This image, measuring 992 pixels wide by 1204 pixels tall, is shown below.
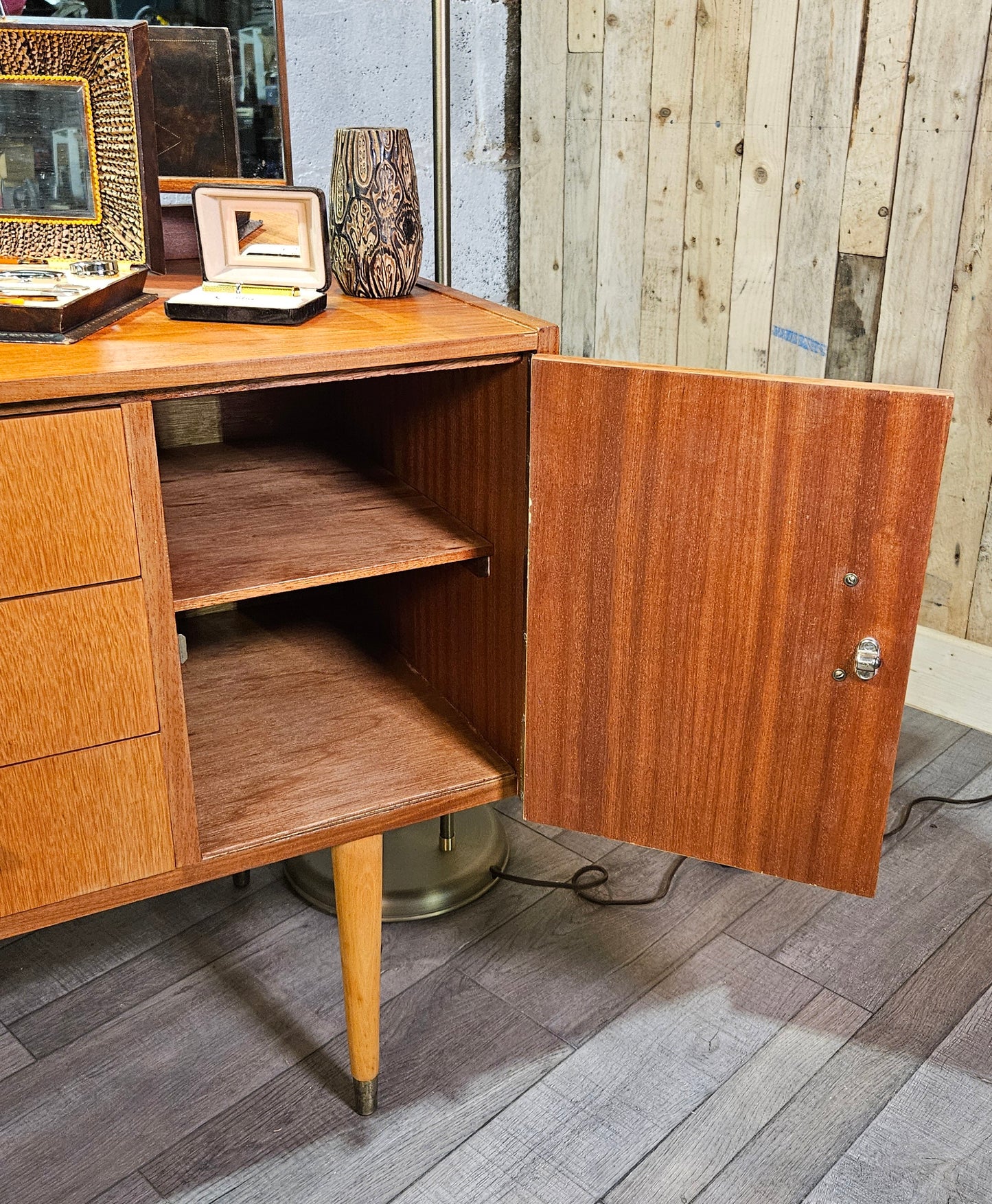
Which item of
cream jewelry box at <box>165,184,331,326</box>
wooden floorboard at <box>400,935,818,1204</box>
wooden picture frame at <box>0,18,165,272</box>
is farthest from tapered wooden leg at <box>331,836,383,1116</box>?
wooden picture frame at <box>0,18,165,272</box>

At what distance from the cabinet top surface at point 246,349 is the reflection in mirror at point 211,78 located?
13.9 inches

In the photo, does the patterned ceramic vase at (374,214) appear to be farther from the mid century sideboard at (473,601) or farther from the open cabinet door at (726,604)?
the open cabinet door at (726,604)

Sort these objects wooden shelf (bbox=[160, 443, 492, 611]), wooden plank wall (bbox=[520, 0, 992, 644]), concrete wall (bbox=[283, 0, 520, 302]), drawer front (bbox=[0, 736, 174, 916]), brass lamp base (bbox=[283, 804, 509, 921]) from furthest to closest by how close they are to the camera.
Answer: concrete wall (bbox=[283, 0, 520, 302]) → wooden plank wall (bbox=[520, 0, 992, 644]) → brass lamp base (bbox=[283, 804, 509, 921]) → wooden shelf (bbox=[160, 443, 492, 611]) → drawer front (bbox=[0, 736, 174, 916])

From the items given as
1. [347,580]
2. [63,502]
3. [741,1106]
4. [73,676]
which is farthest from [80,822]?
[741,1106]

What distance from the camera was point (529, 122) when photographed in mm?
2348

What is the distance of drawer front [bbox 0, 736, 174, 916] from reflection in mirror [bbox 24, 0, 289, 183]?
82cm

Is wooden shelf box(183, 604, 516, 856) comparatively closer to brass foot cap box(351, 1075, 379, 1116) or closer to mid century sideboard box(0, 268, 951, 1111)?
mid century sideboard box(0, 268, 951, 1111)

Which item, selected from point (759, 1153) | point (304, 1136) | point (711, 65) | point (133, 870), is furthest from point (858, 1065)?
point (711, 65)

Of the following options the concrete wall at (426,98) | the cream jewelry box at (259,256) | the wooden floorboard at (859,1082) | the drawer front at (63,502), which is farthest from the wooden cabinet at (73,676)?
the concrete wall at (426,98)

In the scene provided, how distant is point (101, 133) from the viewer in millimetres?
1194

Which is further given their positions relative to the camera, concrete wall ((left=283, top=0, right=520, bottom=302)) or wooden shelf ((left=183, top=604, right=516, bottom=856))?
concrete wall ((left=283, top=0, right=520, bottom=302))

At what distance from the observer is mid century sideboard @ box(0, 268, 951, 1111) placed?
2.99ft

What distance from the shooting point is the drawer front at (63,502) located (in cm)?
86

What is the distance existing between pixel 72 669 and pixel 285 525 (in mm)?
316
